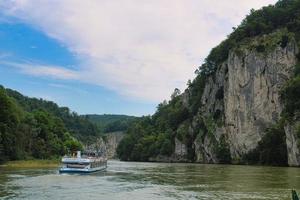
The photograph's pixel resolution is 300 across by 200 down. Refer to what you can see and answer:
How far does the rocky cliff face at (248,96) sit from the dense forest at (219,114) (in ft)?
6.82

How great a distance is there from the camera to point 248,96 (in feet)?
372

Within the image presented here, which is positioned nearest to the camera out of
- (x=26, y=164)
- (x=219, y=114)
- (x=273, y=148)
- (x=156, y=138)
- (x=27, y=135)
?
(x=26, y=164)

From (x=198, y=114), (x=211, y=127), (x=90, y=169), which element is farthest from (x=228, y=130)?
(x=90, y=169)

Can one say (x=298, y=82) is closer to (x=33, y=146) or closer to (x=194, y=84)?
(x=33, y=146)

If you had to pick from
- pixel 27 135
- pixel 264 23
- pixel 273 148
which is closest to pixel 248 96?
pixel 273 148

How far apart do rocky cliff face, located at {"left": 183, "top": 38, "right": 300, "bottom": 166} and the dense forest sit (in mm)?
2079

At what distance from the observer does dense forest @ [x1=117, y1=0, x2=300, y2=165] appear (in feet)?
326

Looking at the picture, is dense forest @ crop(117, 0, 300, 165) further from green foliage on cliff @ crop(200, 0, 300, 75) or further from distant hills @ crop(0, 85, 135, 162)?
distant hills @ crop(0, 85, 135, 162)

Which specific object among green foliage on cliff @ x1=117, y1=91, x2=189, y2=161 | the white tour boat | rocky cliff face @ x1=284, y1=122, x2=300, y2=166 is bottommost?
the white tour boat

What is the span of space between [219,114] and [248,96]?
18102 mm

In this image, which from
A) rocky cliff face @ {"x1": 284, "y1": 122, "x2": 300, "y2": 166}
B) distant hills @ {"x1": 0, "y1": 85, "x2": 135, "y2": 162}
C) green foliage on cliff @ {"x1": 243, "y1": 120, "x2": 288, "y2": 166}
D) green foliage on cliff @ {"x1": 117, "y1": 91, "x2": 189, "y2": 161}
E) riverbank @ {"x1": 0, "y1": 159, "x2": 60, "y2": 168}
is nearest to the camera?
rocky cliff face @ {"x1": 284, "y1": 122, "x2": 300, "y2": 166}

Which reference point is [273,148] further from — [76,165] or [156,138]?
[156,138]

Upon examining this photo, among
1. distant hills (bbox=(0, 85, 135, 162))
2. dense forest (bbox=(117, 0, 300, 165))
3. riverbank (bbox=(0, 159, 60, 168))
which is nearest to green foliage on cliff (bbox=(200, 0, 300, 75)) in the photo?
dense forest (bbox=(117, 0, 300, 165))

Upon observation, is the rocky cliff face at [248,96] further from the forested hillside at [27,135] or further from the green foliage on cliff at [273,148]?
the forested hillside at [27,135]
